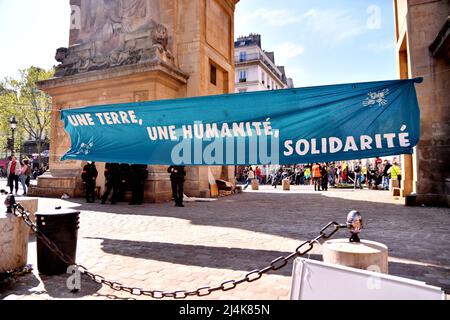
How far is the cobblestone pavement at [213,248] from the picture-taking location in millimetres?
3768

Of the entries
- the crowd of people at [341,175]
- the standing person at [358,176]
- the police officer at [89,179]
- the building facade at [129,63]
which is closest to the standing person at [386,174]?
the crowd of people at [341,175]

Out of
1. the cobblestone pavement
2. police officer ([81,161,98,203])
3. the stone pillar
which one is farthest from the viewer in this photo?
police officer ([81,161,98,203])

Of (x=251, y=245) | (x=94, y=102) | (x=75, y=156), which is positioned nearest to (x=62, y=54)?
(x=94, y=102)

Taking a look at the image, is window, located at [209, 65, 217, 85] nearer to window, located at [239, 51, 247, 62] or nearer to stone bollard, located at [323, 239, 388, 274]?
stone bollard, located at [323, 239, 388, 274]

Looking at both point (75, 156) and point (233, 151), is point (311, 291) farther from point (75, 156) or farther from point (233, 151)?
point (75, 156)

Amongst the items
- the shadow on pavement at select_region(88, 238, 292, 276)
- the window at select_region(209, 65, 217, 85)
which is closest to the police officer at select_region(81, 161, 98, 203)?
the shadow on pavement at select_region(88, 238, 292, 276)

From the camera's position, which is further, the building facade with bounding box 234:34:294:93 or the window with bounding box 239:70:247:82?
the window with bounding box 239:70:247:82

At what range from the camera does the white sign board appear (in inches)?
78.2

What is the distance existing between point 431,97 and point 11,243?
1364cm

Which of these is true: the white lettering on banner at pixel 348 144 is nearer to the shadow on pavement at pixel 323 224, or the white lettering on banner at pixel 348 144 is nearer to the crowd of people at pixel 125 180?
the shadow on pavement at pixel 323 224

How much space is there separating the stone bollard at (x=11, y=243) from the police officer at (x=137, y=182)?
26.1 ft

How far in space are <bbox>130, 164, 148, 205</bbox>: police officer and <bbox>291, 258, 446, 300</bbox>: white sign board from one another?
1062 cm

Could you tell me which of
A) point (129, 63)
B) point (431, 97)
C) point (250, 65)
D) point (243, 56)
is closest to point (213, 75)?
point (129, 63)
